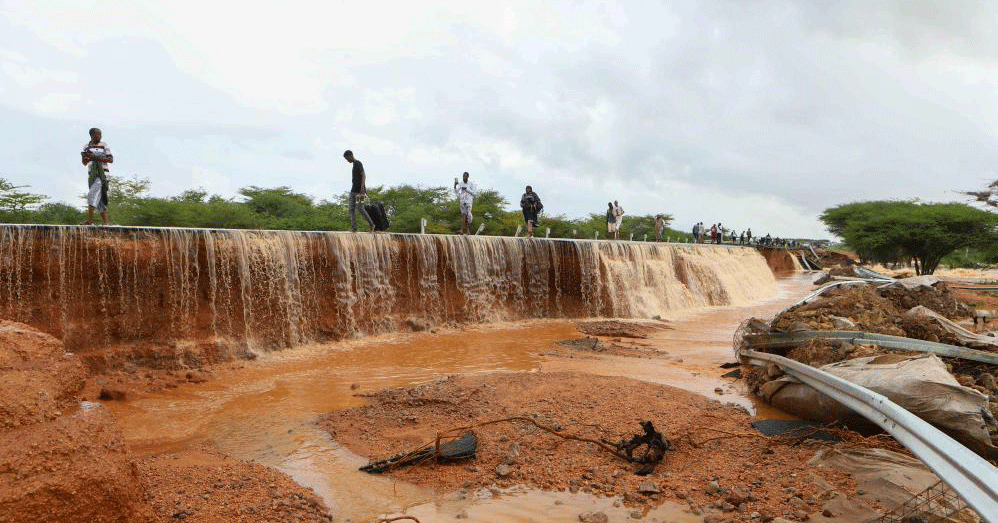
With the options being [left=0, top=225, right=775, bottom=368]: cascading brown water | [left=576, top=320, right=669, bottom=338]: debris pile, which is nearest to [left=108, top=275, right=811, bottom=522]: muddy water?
[left=576, top=320, right=669, bottom=338]: debris pile

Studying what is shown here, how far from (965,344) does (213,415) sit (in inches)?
340

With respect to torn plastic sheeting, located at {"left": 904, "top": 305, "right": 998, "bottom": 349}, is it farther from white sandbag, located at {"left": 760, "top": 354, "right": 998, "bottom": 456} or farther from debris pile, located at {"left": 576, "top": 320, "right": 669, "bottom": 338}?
debris pile, located at {"left": 576, "top": 320, "right": 669, "bottom": 338}

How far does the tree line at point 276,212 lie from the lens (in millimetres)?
19594

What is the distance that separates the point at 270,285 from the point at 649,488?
9.37m

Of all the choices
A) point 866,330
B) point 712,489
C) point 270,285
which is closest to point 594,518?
point 712,489

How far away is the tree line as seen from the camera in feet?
64.3

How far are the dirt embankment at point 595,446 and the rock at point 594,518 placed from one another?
11.1 inches

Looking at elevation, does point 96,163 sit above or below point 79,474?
above

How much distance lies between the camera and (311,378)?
28.1 feet

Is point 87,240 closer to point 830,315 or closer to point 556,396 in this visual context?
point 556,396

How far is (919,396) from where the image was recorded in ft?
13.3

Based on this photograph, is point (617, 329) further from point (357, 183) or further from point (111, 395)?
point (111, 395)

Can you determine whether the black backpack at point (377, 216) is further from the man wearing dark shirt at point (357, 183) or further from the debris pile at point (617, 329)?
the debris pile at point (617, 329)

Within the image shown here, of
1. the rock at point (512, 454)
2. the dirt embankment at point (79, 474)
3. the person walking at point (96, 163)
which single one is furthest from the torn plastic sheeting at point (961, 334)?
the person walking at point (96, 163)
